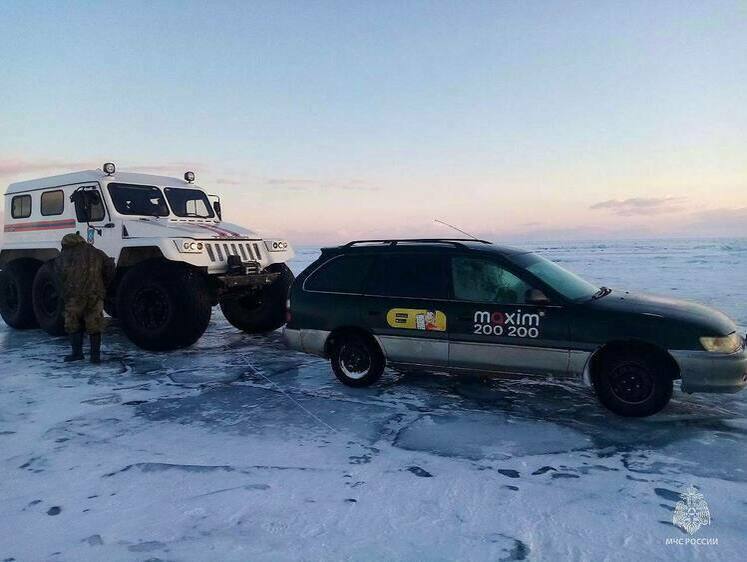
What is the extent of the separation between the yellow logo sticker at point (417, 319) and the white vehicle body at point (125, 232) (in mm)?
3230

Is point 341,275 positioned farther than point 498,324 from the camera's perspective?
Yes

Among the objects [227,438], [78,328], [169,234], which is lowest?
[227,438]

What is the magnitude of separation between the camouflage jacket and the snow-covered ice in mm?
1244

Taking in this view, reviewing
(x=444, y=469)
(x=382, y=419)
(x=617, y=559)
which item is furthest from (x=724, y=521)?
(x=382, y=419)

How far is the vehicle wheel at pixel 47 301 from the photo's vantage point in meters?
8.60

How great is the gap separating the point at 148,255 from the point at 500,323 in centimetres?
552

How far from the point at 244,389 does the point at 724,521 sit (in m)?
4.45

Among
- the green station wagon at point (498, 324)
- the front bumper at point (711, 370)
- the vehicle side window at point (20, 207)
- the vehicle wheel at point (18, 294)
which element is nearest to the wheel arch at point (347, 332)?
the green station wagon at point (498, 324)

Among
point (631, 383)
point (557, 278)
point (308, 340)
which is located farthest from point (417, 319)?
point (631, 383)

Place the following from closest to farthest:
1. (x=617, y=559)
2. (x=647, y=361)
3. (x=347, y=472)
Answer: (x=617, y=559) < (x=347, y=472) < (x=647, y=361)

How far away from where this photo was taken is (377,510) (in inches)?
124

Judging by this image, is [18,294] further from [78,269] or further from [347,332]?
[347,332]

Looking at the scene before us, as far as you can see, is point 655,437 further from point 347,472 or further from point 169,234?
point 169,234

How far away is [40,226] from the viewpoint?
29.6ft
